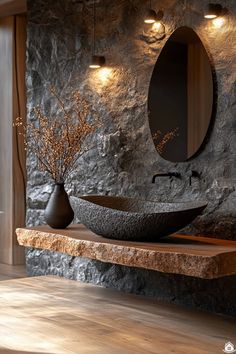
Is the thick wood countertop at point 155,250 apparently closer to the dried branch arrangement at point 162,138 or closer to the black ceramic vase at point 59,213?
the black ceramic vase at point 59,213

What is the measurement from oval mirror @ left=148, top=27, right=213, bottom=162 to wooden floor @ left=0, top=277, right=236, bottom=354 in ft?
3.20

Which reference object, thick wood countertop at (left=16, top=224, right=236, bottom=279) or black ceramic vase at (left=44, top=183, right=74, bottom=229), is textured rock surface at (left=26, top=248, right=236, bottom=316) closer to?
thick wood countertop at (left=16, top=224, right=236, bottom=279)

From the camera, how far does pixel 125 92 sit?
13.6ft

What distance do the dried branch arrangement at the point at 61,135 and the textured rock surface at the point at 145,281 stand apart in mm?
697

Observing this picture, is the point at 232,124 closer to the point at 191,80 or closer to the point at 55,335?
the point at 191,80

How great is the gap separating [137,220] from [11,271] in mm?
2603

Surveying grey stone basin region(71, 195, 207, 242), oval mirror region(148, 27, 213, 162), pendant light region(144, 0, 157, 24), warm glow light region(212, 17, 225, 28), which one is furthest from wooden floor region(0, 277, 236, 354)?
pendant light region(144, 0, 157, 24)

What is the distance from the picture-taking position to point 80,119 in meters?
4.23

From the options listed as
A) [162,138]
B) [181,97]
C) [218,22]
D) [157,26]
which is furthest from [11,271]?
[218,22]

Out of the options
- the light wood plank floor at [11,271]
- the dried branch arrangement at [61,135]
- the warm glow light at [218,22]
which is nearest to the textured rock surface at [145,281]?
the light wood plank floor at [11,271]

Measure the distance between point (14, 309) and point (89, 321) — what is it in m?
0.53

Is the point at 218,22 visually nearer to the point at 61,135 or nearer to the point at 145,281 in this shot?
the point at 61,135

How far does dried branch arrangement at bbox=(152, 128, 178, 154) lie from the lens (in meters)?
3.79

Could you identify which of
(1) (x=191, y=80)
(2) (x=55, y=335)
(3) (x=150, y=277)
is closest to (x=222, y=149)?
(1) (x=191, y=80)
